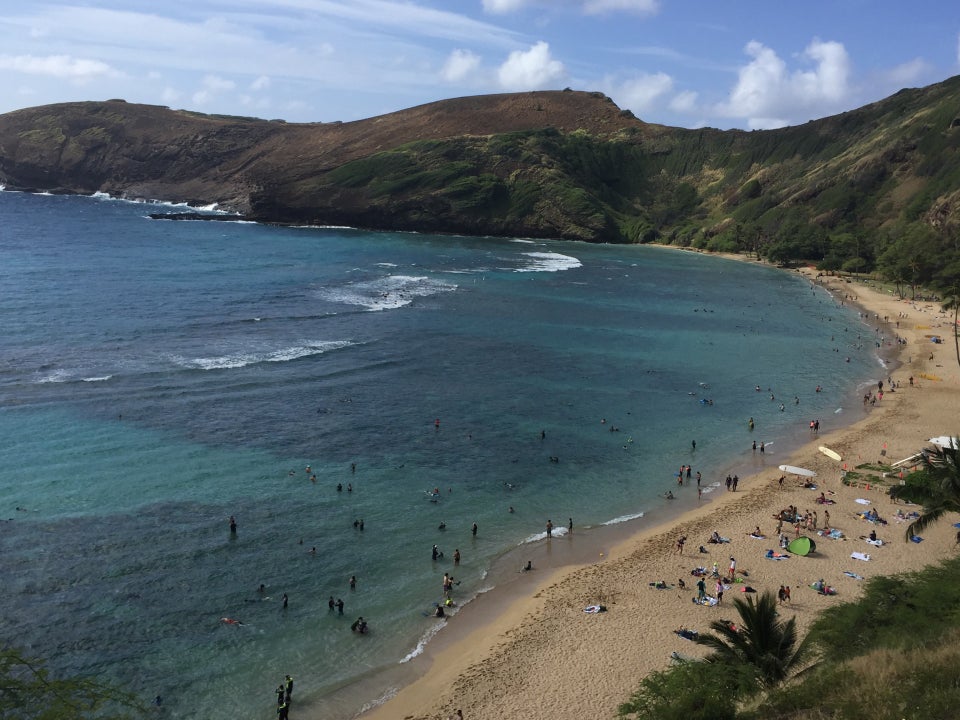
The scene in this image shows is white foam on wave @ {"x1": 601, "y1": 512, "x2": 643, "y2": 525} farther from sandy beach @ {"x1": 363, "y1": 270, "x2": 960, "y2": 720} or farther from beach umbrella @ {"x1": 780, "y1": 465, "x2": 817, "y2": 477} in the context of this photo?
beach umbrella @ {"x1": 780, "y1": 465, "x2": 817, "y2": 477}

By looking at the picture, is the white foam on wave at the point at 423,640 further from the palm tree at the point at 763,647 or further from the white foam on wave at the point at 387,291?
the white foam on wave at the point at 387,291

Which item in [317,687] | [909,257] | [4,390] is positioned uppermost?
[909,257]

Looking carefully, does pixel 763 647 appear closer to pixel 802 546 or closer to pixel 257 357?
Answer: pixel 802 546

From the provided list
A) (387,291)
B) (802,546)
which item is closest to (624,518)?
(802,546)

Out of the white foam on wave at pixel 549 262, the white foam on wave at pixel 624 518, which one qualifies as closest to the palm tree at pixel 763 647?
the white foam on wave at pixel 624 518

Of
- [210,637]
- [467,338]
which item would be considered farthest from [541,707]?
[467,338]

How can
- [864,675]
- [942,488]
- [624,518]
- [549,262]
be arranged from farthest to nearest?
[549,262] → [624,518] → [942,488] → [864,675]

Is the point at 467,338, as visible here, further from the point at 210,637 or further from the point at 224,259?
the point at 224,259
